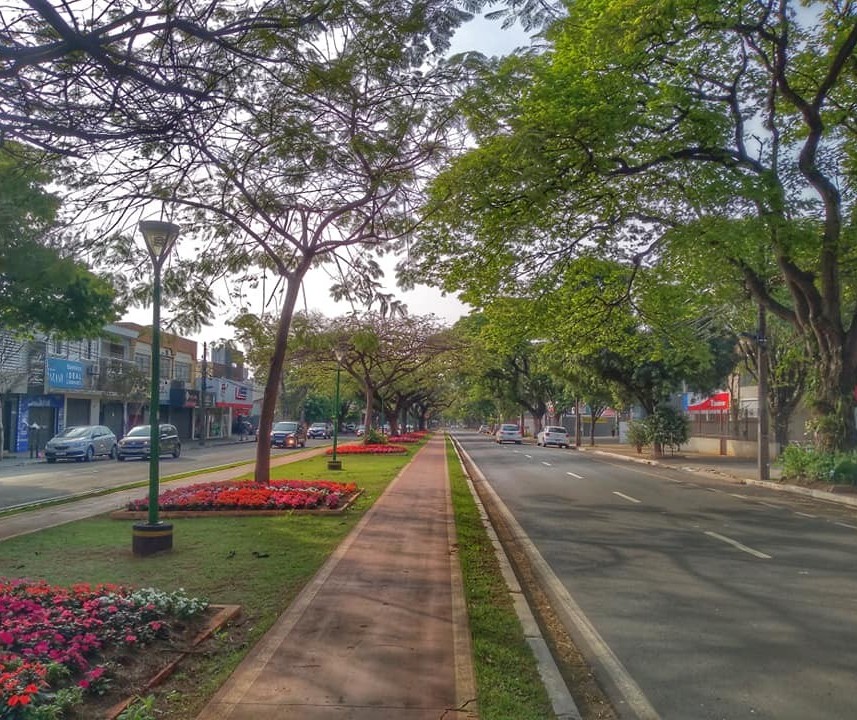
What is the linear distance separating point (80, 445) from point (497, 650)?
1126 inches

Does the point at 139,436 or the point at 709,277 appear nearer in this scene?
the point at 709,277

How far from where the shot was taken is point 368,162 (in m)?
9.46

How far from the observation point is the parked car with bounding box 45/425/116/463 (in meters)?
29.8

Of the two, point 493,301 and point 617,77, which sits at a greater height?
point 617,77

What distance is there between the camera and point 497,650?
221 inches

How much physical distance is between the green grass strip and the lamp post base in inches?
139

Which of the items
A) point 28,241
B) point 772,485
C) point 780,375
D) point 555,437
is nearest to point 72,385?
point 555,437

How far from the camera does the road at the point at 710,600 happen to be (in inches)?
197

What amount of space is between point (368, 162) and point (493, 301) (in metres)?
10.3

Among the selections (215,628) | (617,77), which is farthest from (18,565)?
(617,77)

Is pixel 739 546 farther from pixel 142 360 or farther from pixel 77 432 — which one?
pixel 142 360

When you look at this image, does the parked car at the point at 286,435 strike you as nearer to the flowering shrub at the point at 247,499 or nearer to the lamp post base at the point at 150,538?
the flowering shrub at the point at 247,499

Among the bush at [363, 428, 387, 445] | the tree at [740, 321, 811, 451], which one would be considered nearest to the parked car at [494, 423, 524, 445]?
the bush at [363, 428, 387, 445]

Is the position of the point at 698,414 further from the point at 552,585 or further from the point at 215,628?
the point at 215,628
